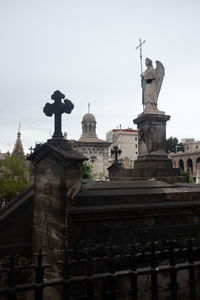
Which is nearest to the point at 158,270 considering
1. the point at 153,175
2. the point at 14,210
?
the point at 14,210

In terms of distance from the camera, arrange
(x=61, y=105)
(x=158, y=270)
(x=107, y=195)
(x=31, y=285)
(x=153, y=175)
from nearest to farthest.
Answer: (x=31, y=285) < (x=158, y=270) < (x=107, y=195) < (x=61, y=105) < (x=153, y=175)

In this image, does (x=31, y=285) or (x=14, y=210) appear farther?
(x=14, y=210)

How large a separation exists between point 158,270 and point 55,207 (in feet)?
10.7

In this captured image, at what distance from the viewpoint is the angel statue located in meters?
12.9

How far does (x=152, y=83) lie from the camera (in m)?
13.2

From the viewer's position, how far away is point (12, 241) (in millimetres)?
6715

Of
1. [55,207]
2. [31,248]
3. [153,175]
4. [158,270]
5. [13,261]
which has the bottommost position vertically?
[31,248]

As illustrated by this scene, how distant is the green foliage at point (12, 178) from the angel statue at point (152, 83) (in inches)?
391

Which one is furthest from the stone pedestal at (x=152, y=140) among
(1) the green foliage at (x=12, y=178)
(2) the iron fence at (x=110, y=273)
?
(2) the iron fence at (x=110, y=273)

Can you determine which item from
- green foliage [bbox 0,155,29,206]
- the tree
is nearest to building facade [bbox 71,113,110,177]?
the tree

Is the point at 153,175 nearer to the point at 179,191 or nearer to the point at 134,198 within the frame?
the point at 179,191

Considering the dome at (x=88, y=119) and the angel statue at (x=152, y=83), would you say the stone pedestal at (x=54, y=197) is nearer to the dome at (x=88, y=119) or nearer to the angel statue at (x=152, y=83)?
the angel statue at (x=152, y=83)

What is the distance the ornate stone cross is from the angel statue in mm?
6701

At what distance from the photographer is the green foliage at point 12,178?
55.9ft
